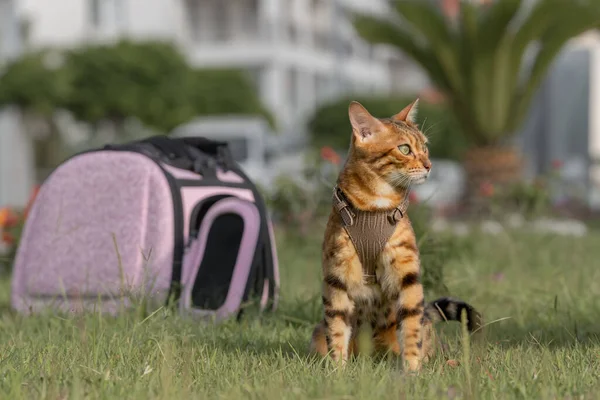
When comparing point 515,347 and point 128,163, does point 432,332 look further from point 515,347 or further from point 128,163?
point 128,163

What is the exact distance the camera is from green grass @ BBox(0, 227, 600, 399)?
9.93 feet

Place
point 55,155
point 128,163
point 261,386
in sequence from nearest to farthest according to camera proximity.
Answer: point 261,386 < point 128,163 < point 55,155

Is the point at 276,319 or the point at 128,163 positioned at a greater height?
the point at 128,163

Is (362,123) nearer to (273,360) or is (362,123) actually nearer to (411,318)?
(411,318)

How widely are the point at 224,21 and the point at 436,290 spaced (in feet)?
113

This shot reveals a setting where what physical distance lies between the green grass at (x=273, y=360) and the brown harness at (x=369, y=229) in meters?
0.36

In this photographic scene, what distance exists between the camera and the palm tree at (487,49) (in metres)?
12.7

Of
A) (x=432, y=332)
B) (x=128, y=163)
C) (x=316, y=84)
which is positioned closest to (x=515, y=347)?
(x=432, y=332)

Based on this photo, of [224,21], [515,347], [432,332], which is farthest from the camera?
[224,21]

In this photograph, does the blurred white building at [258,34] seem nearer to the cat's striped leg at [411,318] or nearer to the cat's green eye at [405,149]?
the cat's green eye at [405,149]

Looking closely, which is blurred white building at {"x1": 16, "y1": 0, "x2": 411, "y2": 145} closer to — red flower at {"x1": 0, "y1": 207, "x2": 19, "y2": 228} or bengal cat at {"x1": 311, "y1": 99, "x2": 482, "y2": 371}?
red flower at {"x1": 0, "y1": 207, "x2": 19, "y2": 228}

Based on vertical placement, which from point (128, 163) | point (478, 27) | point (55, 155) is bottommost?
point (55, 155)

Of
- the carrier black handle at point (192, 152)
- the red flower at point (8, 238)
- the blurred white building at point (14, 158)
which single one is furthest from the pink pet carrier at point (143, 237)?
the blurred white building at point (14, 158)

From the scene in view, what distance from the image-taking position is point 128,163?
16.4ft
